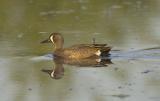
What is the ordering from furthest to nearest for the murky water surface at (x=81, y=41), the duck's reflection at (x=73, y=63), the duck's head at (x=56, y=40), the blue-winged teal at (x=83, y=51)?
the duck's head at (x=56, y=40) → the blue-winged teal at (x=83, y=51) → the duck's reflection at (x=73, y=63) → the murky water surface at (x=81, y=41)

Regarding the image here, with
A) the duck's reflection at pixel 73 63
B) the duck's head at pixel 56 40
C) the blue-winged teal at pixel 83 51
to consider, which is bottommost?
the duck's reflection at pixel 73 63

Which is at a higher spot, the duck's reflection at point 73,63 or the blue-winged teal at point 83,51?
the blue-winged teal at point 83,51

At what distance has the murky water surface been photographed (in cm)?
961

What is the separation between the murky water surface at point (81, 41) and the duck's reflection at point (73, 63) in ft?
0.14

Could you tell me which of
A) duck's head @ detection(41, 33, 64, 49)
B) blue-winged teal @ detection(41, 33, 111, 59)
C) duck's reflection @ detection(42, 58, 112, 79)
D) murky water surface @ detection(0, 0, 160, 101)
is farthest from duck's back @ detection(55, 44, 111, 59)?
duck's head @ detection(41, 33, 64, 49)

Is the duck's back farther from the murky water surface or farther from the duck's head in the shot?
the duck's head

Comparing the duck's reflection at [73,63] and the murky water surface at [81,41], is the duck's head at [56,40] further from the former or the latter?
the duck's reflection at [73,63]

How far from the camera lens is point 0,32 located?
48.2 ft

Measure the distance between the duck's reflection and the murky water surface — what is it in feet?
0.14

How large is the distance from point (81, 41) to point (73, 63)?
1577mm

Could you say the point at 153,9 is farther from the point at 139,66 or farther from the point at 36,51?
the point at 139,66

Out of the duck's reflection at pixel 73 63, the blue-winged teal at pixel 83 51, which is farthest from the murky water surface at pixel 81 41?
the blue-winged teal at pixel 83 51

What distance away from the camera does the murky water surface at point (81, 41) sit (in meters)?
Answer: 9.61

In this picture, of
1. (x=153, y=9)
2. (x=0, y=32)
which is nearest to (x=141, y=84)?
(x=0, y=32)
